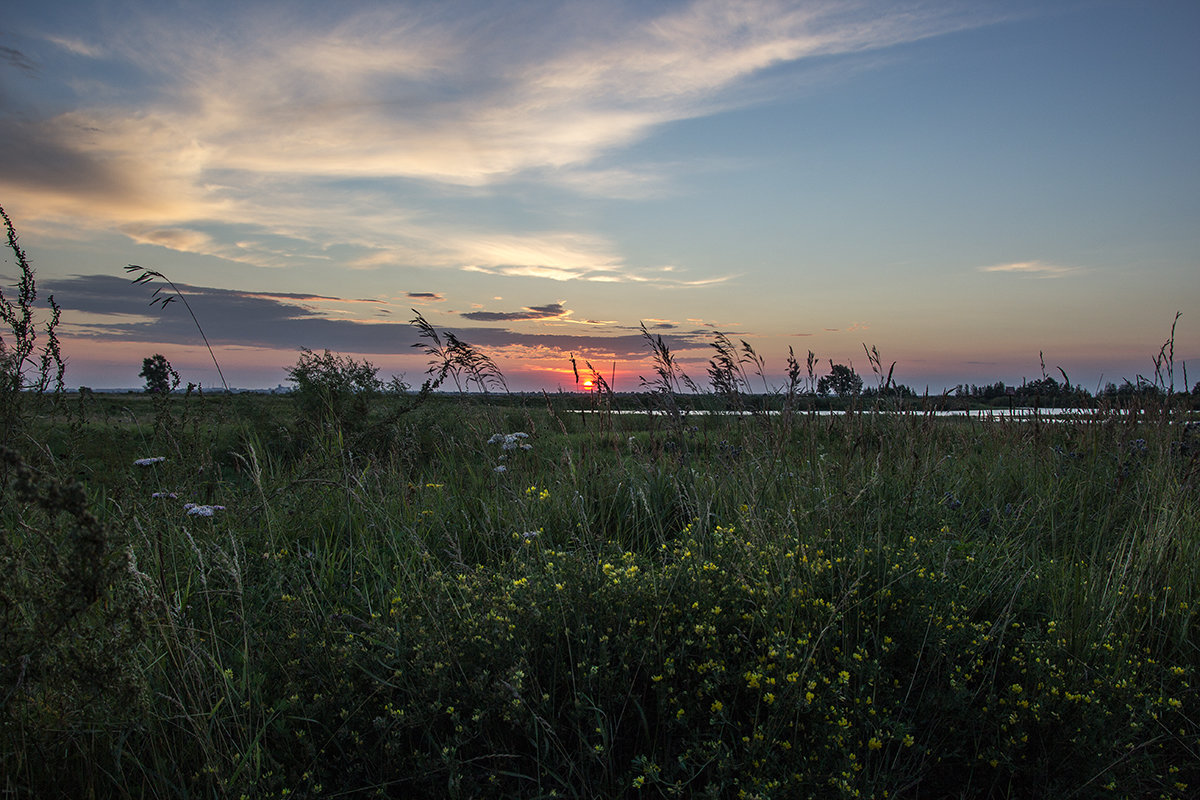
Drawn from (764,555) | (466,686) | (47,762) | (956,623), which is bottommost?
(47,762)

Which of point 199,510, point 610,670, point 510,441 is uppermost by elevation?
point 510,441

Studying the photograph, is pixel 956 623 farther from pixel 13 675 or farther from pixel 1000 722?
pixel 13 675

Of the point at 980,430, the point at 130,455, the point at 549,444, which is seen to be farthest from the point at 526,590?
the point at 980,430

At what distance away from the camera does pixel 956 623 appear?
2.47 m

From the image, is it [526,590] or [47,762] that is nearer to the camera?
[47,762]

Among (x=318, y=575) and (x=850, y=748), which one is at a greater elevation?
(x=318, y=575)

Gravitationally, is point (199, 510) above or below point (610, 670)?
above

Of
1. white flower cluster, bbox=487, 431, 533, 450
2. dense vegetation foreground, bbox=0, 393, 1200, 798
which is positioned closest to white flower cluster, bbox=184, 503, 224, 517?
dense vegetation foreground, bbox=0, 393, 1200, 798

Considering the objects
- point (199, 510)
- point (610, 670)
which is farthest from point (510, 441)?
point (610, 670)

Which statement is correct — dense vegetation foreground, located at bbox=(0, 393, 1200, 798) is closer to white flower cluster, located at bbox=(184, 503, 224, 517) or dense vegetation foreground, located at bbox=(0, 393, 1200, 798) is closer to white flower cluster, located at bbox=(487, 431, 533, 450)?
white flower cluster, located at bbox=(184, 503, 224, 517)

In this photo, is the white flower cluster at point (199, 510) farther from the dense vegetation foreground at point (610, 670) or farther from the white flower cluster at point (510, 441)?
the white flower cluster at point (510, 441)

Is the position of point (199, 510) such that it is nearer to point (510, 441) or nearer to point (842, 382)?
point (510, 441)

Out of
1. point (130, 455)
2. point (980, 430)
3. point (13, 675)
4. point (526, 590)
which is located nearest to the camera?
point (13, 675)

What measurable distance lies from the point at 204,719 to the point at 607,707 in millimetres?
1415
